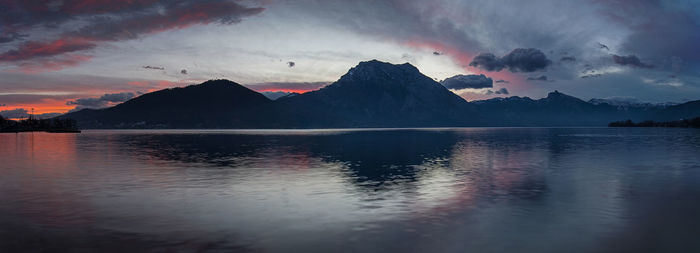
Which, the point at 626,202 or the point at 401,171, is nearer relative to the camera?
the point at 626,202

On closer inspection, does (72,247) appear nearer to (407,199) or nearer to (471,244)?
(471,244)

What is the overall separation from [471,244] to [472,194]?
13422 mm

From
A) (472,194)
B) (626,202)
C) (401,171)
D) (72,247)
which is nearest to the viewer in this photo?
(72,247)

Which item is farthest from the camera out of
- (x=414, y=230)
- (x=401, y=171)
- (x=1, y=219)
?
(x=401, y=171)

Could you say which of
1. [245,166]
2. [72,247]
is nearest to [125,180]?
[245,166]

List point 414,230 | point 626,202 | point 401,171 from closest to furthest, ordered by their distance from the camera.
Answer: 1. point 414,230
2. point 626,202
3. point 401,171

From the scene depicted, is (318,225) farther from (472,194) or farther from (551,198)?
(551,198)

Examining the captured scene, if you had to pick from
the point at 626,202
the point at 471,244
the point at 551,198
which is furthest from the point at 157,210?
the point at 626,202

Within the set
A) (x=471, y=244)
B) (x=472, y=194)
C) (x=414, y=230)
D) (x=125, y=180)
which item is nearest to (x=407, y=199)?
(x=472, y=194)

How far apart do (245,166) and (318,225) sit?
3148 centimetres

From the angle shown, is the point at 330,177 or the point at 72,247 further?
the point at 330,177

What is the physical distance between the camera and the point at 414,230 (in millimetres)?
18828

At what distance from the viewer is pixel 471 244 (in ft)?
54.9

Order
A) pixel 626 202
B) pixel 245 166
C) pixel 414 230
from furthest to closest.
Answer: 1. pixel 245 166
2. pixel 626 202
3. pixel 414 230
